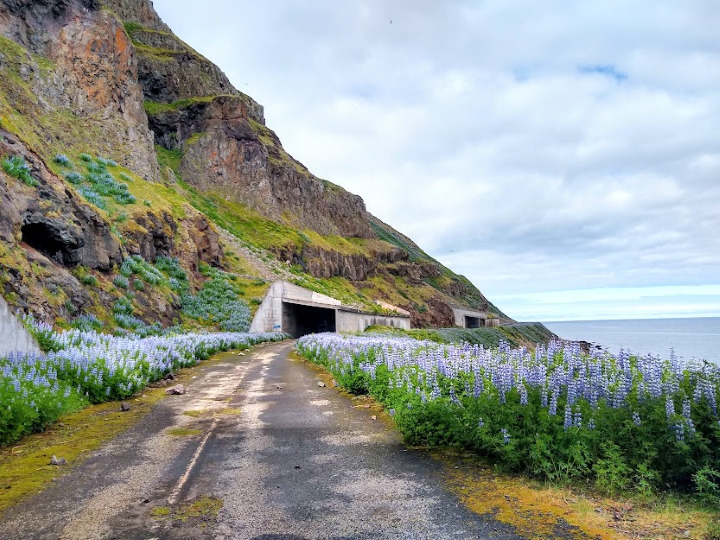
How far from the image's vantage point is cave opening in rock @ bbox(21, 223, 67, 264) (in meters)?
18.1

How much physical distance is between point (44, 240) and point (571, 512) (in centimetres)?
2003

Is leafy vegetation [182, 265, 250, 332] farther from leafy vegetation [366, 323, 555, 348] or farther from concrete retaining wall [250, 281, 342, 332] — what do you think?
leafy vegetation [366, 323, 555, 348]

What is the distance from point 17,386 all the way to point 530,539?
25.1 feet

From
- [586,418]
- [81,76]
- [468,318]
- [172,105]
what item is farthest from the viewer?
[468,318]

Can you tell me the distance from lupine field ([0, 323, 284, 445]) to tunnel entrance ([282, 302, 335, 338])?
2476cm

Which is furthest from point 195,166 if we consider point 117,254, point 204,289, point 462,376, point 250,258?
point 462,376

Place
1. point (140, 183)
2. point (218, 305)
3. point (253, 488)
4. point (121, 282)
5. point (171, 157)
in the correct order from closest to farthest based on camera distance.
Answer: point (253, 488)
point (121, 282)
point (218, 305)
point (140, 183)
point (171, 157)

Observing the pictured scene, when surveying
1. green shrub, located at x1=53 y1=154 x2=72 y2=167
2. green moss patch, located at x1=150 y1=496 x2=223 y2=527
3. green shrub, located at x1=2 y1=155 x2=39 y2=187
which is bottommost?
green moss patch, located at x1=150 y1=496 x2=223 y2=527

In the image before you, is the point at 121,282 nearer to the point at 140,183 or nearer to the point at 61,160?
the point at 61,160

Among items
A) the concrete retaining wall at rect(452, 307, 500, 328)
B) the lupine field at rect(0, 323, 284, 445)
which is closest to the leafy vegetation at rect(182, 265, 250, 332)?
the lupine field at rect(0, 323, 284, 445)

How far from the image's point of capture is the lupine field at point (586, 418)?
15.8 feet

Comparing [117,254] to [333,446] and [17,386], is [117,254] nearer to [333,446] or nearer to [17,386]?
[17,386]

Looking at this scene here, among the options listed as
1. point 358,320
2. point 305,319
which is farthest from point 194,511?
point 305,319

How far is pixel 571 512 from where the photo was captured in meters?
4.47
